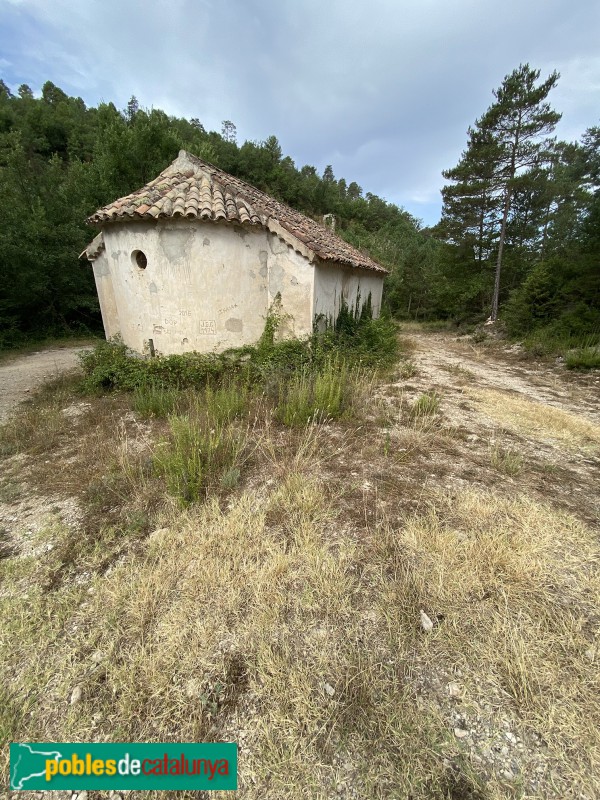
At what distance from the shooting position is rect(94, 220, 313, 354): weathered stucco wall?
23.6ft

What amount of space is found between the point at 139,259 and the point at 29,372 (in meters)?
6.13

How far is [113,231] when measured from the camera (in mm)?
7707

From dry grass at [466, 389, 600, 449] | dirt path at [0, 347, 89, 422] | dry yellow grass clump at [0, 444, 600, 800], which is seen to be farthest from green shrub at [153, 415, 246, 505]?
dry grass at [466, 389, 600, 449]

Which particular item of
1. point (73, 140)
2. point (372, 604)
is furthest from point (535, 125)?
point (73, 140)

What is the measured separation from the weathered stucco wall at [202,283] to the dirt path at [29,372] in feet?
9.73

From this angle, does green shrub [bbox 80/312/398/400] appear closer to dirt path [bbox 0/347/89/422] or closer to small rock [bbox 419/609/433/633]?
dirt path [bbox 0/347/89/422]

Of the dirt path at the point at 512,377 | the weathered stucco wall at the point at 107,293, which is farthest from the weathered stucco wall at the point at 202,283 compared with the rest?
the dirt path at the point at 512,377

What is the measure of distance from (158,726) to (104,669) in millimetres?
556

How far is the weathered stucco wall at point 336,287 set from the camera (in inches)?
332

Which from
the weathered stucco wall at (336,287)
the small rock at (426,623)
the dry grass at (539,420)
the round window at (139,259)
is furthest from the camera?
the weathered stucco wall at (336,287)

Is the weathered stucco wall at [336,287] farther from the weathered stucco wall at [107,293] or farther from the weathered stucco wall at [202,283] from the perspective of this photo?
the weathered stucco wall at [107,293]

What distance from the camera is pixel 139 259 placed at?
25.3ft

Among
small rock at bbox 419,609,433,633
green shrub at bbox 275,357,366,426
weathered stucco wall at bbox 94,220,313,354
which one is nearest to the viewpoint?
small rock at bbox 419,609,433,633

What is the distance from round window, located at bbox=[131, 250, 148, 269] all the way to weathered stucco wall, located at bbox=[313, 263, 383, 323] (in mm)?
4234
